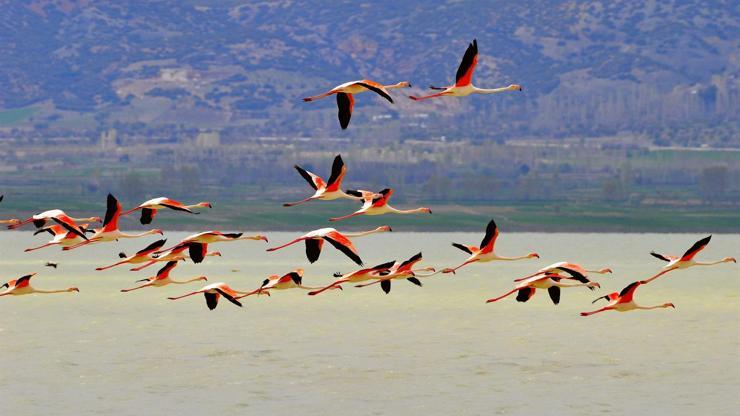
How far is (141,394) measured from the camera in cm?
6681

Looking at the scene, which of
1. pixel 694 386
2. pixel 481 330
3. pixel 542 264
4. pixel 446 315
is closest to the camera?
pixel 694 386

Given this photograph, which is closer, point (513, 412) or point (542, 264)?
point (513, 412)

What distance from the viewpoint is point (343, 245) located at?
44375 mm

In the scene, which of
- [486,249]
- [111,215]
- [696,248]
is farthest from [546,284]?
[111,215]

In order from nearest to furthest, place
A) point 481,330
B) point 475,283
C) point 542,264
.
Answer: point 481,330, point 475,283, point 542,264

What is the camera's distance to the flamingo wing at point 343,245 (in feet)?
141

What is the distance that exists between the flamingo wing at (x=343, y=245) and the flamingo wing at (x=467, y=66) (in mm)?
5237

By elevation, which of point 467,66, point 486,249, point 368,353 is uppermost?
point 467,66

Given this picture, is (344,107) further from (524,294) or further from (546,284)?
(546,284)


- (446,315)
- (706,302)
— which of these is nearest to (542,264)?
(706,302)

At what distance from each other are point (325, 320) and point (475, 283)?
38.7m

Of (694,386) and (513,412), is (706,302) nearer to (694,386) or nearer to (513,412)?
(694,386)

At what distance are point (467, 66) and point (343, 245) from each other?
686 centimetres

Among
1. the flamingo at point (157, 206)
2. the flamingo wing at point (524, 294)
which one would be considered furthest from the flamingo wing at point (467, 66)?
the flamingo at point (157, 206)
